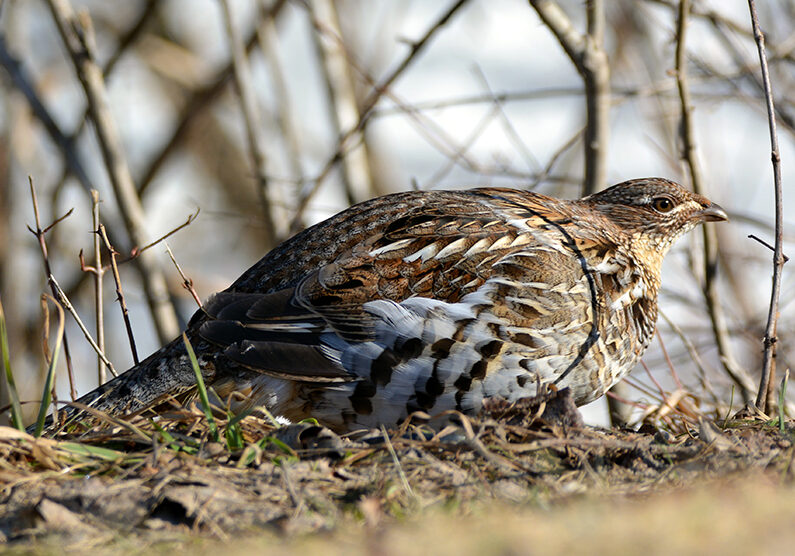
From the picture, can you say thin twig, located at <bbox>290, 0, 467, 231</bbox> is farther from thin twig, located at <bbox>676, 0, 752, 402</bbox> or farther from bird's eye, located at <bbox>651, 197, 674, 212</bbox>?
bird's eye, located at <bbox>651, 197, 674, 212</bbox>

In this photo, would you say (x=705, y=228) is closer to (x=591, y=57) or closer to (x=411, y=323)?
(x=591, y=57)

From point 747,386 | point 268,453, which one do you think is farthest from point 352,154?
point 268,453

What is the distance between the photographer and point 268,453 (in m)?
3.16

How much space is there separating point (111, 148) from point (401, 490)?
4755 mm

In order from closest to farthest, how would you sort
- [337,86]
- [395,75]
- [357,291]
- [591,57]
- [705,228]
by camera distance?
[357,291] → [591,57] → [705,228] → [395,75] → [337,86]

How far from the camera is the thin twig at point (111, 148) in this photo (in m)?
6.43

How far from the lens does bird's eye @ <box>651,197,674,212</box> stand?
16.8 feet

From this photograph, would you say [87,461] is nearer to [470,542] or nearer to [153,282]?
[470,542]

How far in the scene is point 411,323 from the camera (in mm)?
4008

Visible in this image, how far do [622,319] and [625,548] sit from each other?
2.67 metres

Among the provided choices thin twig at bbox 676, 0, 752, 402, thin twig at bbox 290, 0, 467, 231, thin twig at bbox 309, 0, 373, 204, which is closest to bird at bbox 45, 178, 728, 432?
thin twig at bbox 676, 0, 752, 402

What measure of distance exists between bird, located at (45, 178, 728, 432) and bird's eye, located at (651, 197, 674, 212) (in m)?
0.70

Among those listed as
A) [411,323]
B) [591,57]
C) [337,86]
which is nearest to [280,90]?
[337,86]

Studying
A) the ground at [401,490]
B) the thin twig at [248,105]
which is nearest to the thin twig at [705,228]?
the ground at [401,490]
